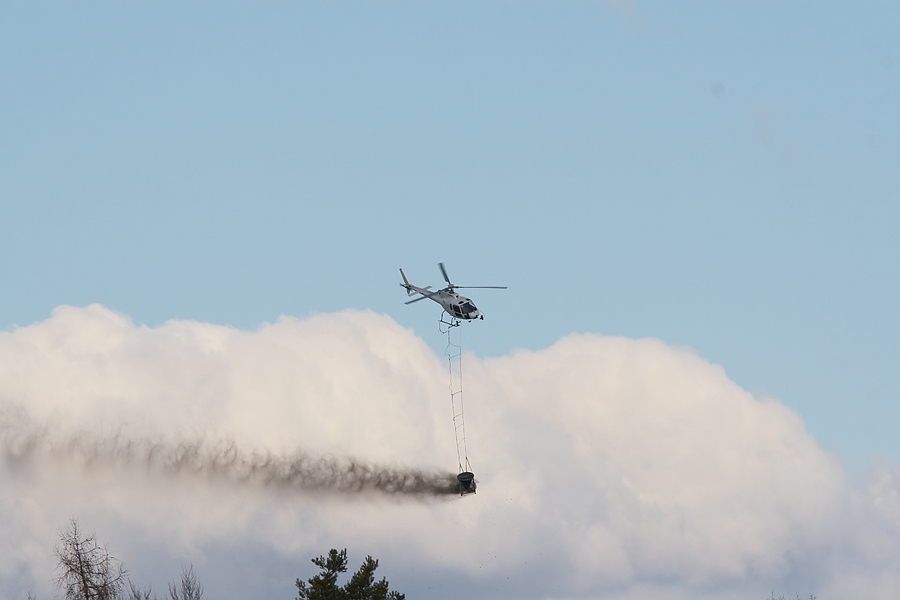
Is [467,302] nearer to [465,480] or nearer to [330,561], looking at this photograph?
[465,480]

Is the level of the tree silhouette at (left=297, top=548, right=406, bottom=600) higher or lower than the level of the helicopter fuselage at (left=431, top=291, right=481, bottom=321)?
lower

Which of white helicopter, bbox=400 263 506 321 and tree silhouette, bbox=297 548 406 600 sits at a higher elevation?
white helicopter, bbox=400 263 506 321

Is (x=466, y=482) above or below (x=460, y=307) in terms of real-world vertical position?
below

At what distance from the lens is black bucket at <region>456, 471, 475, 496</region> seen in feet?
342

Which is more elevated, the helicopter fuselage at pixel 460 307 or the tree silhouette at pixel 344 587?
the helicopter fuselage at pixel 460 307

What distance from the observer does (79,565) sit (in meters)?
92.4

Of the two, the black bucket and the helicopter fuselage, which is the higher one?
the helicopter fuselage

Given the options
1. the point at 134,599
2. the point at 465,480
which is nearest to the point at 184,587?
the point at 134,599

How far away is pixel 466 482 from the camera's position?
104 m

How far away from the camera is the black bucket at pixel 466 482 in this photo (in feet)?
342

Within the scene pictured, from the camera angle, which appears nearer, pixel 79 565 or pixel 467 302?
pixel 79 565

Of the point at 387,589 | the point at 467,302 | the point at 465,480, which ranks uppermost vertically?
the point at 467,302

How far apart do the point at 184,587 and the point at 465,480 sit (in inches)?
740

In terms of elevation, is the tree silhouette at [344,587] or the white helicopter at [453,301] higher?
the white helicopter at [453,301]
